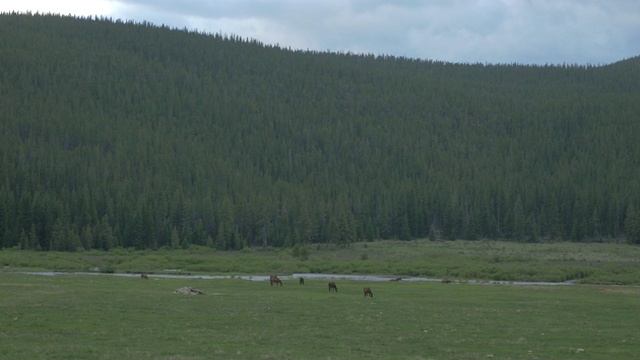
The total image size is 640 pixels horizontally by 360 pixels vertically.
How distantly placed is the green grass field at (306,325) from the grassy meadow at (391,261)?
3205 cm

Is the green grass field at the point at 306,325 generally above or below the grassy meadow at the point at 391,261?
below

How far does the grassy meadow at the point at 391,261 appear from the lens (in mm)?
80812

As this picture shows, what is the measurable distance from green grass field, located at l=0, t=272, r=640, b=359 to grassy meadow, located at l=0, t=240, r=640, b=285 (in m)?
32.0

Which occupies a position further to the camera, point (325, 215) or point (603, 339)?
point (325, 215)

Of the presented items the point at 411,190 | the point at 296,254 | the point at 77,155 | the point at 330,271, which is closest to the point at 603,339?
the point at 330,271

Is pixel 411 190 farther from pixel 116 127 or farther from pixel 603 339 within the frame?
pixel 603 339

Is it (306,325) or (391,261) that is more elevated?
(391,261)

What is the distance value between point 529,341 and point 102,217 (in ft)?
339

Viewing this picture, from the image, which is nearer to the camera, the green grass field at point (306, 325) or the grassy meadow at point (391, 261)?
the green grass field at point (306, 325)

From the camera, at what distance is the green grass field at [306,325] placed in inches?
1009

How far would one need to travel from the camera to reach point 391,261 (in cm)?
9688

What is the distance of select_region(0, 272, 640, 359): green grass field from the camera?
25.6 metres

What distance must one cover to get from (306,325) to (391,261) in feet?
214

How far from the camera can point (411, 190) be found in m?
159
